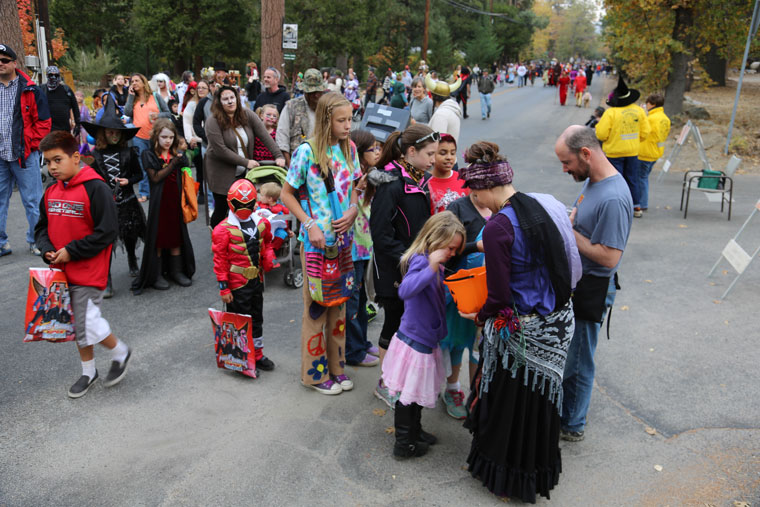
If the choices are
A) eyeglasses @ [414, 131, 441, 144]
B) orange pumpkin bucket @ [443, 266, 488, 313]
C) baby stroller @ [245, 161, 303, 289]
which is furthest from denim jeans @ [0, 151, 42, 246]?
orange pumpkin bucket @ [443, 266, 488, 313]

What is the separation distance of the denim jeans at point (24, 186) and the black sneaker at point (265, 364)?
4.43 meters

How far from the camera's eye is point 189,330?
5.56 m

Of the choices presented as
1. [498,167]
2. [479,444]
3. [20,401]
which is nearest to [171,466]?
[20,401]

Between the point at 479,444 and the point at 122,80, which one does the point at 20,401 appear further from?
the point at 122,80

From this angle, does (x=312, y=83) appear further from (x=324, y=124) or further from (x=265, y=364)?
(x=265, y=364)

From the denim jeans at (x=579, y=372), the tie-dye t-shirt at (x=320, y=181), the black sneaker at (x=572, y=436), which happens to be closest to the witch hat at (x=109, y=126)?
the tie-dye t-shirt at (x=320, y=181)

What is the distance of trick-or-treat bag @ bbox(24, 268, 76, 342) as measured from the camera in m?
4.13

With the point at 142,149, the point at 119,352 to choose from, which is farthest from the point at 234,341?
the point at 142,149

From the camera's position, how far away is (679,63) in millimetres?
17859

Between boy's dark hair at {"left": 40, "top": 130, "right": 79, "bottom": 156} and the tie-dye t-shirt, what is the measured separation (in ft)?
5.18

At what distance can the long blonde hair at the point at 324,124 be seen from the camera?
157 inches

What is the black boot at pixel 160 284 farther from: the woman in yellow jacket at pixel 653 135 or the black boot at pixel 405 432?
the woman in yellow jacket at pixel 653 135

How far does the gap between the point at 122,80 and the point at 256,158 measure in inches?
250

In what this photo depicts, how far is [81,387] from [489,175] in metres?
3.38
